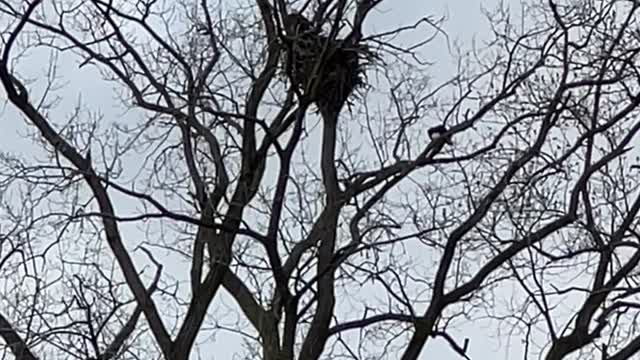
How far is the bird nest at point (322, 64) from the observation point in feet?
26.7


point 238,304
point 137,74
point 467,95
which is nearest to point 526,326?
point 467,95

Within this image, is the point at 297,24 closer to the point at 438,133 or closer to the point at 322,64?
the point at 322,64

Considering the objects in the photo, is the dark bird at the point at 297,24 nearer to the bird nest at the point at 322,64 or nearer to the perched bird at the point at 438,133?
the bird nest at the point at 322,64

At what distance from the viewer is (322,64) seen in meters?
8.26

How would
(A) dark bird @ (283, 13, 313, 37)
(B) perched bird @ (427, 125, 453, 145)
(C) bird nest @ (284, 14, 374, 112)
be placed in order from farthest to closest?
(B) perched bird @ (427, 125, 453, 145) < (A) dark bird @ (283, 13, 313, 37) < (C) bird nest @ (284, 14, 374, 112)

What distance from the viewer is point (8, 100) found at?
905 centimetres

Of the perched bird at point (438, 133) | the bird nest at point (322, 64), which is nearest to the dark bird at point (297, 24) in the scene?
the bird nest at point (322, 64)

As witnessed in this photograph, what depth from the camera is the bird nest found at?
812 centimetres

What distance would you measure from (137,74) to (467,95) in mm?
2418

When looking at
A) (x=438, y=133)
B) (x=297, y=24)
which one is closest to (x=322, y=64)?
(x=297, y=24)

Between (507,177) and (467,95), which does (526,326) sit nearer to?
(507,177)

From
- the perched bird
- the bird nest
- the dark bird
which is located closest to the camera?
the bird nest

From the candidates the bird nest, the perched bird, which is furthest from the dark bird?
the perched bird

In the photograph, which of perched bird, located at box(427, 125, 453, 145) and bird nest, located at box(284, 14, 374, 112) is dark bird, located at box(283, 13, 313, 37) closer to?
bird nest, located at box(284, 14, 374, 112)
